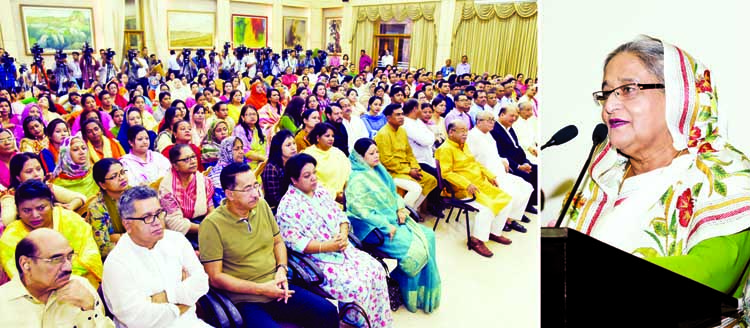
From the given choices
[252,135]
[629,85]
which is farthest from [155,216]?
[629,85]

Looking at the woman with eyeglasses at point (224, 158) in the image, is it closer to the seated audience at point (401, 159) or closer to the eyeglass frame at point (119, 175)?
the eyeglass frame at point (119, 175)

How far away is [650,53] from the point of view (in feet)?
4.29

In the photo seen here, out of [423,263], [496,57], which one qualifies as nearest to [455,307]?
[423,263]

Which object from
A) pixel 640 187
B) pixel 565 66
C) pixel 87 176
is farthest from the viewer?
pixel 565 66

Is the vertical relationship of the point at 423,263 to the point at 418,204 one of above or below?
below

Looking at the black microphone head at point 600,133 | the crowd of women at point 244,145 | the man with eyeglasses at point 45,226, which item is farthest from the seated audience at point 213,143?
A: the black microphone head at point 600,133

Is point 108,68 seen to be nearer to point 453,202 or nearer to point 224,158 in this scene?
point 224,158

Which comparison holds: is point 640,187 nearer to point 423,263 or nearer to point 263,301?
point 423,263

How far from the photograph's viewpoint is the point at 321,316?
0.95 m

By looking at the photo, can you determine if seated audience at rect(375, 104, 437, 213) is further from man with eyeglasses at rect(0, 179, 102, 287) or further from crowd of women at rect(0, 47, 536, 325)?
man with eyeglasses at rect(0, 179, 102, 287)

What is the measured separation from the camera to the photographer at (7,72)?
29.9 inches

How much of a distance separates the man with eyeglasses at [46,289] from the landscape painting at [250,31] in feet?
1.53

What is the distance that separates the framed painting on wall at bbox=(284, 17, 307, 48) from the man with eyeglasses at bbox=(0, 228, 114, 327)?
0.56 meters

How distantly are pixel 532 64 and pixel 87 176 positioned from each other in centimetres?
92
